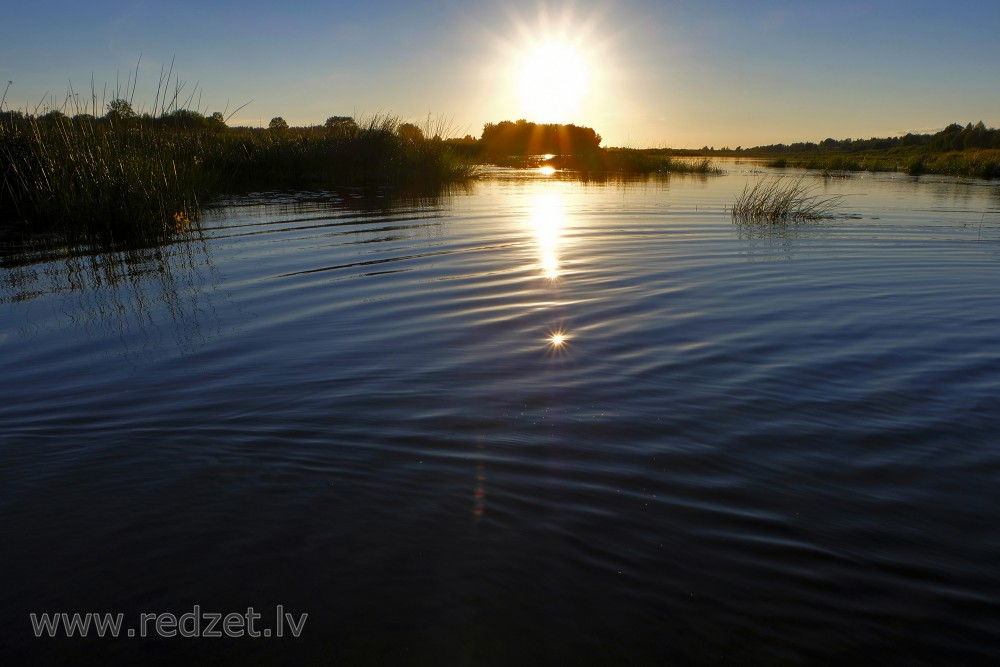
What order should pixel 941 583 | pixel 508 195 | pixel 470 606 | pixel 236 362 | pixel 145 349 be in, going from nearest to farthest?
pixel 470 606
pixel 941 583
pixel 236 362
pixel 145 349
pixel 508 195

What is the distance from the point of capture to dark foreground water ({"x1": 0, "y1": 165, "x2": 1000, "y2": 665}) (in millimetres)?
2406

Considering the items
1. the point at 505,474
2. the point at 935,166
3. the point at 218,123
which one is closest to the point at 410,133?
the point at 218,123

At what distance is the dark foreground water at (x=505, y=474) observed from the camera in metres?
2.41

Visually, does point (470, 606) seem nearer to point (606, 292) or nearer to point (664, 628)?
point (664, 628)

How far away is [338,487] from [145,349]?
11.8 ft

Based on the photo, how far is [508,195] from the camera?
2431 centimetres

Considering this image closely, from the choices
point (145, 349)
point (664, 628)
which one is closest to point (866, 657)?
point (664, 628)

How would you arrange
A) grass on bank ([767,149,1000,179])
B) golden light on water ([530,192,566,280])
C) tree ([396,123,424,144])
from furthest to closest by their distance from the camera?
1. grass on bank ([767,149,1000,179])
2. tree ([396,123,424,144])
3. golden light on water ([530,192,566,280])

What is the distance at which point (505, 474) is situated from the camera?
11.6ft

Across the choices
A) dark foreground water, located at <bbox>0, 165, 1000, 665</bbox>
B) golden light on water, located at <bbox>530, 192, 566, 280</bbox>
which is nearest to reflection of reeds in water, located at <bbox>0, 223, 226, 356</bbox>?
dark foreground water, located at <bbox>0, 165, 1000, 665</bbox>

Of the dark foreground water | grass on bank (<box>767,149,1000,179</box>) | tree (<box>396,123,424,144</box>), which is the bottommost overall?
the dark foreground water

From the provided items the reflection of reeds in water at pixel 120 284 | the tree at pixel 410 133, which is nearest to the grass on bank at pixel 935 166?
the tree at pixel 410 133

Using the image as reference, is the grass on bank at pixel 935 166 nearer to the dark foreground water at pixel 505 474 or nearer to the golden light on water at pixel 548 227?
the golden light on water at pixel 548 227

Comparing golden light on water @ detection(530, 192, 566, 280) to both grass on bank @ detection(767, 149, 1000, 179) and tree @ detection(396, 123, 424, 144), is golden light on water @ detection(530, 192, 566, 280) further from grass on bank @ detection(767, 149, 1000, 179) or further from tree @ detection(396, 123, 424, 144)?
grass on bank @ detection(767, 149, 1000, 179)
